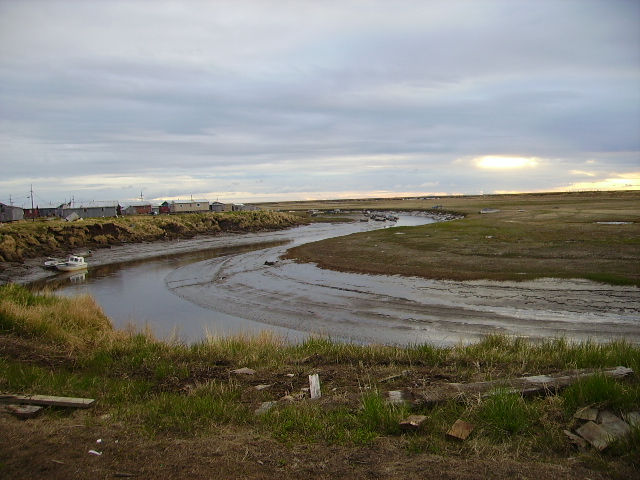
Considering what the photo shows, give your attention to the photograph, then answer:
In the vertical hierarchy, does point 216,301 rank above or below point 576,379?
below

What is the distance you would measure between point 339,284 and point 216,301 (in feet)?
22.7

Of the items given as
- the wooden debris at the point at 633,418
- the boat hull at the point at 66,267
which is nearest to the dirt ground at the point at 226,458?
the wooden debris at the point at 633,418

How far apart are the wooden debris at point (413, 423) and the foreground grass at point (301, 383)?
0.09 m

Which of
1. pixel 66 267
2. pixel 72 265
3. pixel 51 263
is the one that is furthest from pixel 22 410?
pixel 51 263

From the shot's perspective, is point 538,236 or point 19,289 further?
point 538,236

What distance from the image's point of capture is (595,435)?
575cm

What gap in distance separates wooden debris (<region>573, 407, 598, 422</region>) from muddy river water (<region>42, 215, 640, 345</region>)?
8.41 metres

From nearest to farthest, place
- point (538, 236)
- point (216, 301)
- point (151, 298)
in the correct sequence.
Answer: point (216, 301)
point (151, 298)
point (538, 236)

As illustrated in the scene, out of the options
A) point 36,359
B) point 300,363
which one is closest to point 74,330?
point 36,359

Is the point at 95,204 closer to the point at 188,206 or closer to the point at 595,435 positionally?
the point at 188,206

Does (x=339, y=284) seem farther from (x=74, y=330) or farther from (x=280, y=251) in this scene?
(x=280, y=251)

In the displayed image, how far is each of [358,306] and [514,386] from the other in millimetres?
13476

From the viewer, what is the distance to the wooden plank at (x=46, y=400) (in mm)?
7262

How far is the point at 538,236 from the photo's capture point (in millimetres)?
36844
